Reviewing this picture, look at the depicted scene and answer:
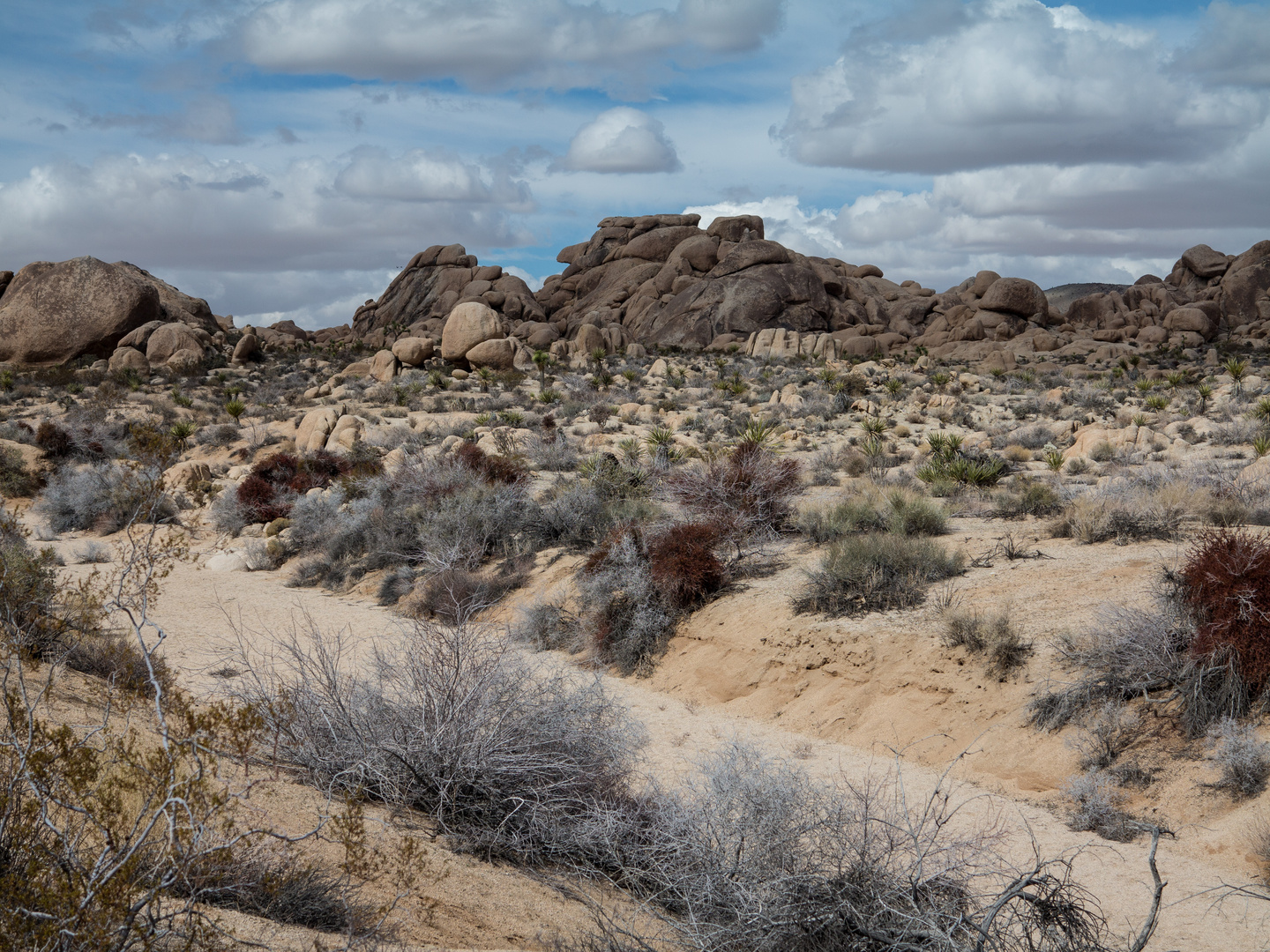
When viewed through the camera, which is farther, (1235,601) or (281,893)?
(1235,601)

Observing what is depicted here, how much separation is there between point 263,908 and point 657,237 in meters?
61.1

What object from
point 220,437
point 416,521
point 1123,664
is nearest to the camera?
point 1123,664

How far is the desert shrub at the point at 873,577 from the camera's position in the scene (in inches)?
356

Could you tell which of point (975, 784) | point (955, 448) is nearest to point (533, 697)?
point (975, 784)

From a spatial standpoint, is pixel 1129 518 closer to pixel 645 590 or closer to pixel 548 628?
pixel 645 590

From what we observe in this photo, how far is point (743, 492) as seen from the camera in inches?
463

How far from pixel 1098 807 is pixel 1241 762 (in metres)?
0.92

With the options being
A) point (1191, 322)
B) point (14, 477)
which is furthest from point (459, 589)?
point (1191, 322)

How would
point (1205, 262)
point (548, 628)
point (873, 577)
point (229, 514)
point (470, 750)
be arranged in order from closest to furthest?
point (470, 750)
point (873, 577)
point (548, 628)
point (229, 514)
point (1205, 262)

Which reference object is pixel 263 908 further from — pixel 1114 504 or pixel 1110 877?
pixel 1114 504

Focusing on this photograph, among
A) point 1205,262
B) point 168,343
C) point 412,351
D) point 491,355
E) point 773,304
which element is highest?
point 1205,262

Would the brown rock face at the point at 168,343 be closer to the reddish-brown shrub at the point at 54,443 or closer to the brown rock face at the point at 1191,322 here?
the reddish-brown shrub at the point at 54,443

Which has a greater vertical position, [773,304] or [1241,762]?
[773,304]

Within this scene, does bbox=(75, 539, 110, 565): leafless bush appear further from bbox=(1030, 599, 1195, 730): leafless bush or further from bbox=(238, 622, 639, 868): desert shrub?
bbox=(1030, 599, 1195, 730): leafless bush
